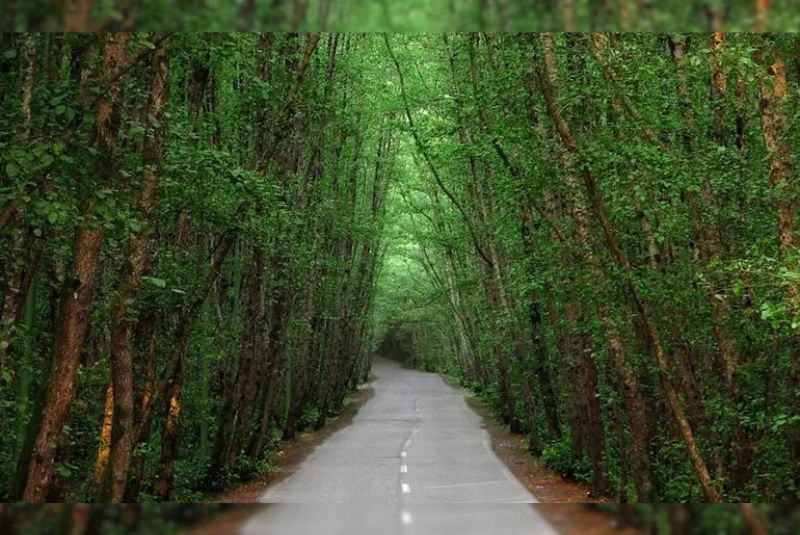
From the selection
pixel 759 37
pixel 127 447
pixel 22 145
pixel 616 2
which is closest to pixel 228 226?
pixel 127 447

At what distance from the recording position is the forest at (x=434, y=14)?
7.57 feet

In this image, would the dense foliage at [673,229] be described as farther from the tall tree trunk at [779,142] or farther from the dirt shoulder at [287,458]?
the dirt shoulder at [287,458]

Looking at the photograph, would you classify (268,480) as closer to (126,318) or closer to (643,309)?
(126,318)

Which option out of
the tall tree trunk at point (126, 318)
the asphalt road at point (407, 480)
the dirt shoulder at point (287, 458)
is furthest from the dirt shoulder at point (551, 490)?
the dirt shoulder at point (287, 458)

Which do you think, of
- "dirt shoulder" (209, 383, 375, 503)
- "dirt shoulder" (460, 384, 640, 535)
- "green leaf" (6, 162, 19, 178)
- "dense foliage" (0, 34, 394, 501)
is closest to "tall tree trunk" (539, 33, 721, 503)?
"dirt shoulder" (460, 384, 640, 535)

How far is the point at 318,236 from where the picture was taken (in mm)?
17859

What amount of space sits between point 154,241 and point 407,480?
7.69m

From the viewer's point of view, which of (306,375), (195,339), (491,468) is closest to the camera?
(195,339)

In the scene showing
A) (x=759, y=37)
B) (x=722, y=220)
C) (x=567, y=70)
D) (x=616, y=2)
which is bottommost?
(x=616, y=2)

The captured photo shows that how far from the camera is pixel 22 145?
490 centimetres

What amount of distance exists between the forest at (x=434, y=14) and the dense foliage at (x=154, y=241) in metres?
2.12

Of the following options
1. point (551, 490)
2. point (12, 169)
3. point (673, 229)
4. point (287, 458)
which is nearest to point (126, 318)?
point (12, 169)

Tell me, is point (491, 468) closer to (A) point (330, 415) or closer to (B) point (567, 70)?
(B) point (567, 70)

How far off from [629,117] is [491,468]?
1083 centimetres
